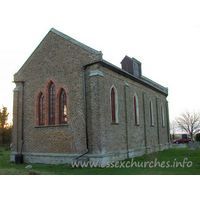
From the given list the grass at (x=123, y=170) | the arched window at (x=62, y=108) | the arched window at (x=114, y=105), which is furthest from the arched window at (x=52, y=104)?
the arched window at (x=114, y=105)

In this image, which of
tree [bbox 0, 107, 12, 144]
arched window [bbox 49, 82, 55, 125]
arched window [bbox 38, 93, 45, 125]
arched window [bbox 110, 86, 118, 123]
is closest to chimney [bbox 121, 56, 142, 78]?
arched window [bbox 110, 86, 118, 123]

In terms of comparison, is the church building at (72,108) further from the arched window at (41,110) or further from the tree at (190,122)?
the tree at (190,122)

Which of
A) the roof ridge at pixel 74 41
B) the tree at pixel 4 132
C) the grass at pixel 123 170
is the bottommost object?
the grass at pixel 123 170

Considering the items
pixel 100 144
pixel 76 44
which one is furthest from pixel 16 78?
pixel 100 144

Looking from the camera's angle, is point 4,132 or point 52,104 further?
point 4,132

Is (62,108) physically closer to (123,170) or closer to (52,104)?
(52,104)

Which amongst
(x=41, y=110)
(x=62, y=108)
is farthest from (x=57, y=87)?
(x=41, y=110)

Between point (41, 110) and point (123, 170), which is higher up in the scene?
point (41, 110)

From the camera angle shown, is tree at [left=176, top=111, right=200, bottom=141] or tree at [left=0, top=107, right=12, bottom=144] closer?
tree at [left=0, top=107, right=12, bottom=144]

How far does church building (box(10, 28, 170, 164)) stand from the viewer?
46.0 feet

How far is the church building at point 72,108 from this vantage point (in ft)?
46.0

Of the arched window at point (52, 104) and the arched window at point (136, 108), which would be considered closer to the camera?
the arched window at point (52, 104)

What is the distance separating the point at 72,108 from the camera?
15.0 metres

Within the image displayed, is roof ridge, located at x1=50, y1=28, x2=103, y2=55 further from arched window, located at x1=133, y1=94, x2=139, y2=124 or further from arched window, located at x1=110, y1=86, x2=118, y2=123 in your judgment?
arched window, located at x1=133, y1=94, x2=139, y2=124
